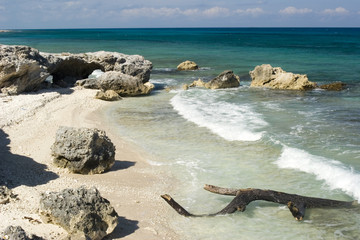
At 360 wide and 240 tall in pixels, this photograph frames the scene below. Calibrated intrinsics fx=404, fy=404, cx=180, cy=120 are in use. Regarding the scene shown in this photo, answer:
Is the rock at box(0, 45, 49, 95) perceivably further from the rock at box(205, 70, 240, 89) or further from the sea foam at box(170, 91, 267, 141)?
the rock at box(205, 70, 240, 89)

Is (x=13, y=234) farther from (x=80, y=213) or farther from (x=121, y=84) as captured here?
(x=121, y=84)

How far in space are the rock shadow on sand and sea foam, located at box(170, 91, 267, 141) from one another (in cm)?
611

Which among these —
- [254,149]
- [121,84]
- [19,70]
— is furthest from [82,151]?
[121,84]

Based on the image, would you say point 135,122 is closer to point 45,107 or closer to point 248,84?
point 45,107

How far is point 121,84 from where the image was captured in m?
21.5

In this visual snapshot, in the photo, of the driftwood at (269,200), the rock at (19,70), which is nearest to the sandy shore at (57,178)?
the driftwood at (269,200)

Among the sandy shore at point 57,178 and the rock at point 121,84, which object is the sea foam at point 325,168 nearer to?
the sandy shore at point 57,178

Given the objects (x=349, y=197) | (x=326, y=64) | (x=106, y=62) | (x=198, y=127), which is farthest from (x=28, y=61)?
(x=326, y=64)

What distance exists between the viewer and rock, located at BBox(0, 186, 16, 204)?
25.8ft

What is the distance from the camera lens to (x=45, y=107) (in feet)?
57.3

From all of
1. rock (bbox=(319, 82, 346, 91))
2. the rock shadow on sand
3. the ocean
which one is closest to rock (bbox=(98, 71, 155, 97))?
the ocean

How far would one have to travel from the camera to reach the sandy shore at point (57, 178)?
7.39m

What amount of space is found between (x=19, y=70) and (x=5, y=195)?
39.4 ft

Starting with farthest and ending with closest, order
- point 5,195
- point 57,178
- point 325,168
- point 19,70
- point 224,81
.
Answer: point 224,81 < point 19,70 < point 325,168 < point 57,178 < point 5,195
